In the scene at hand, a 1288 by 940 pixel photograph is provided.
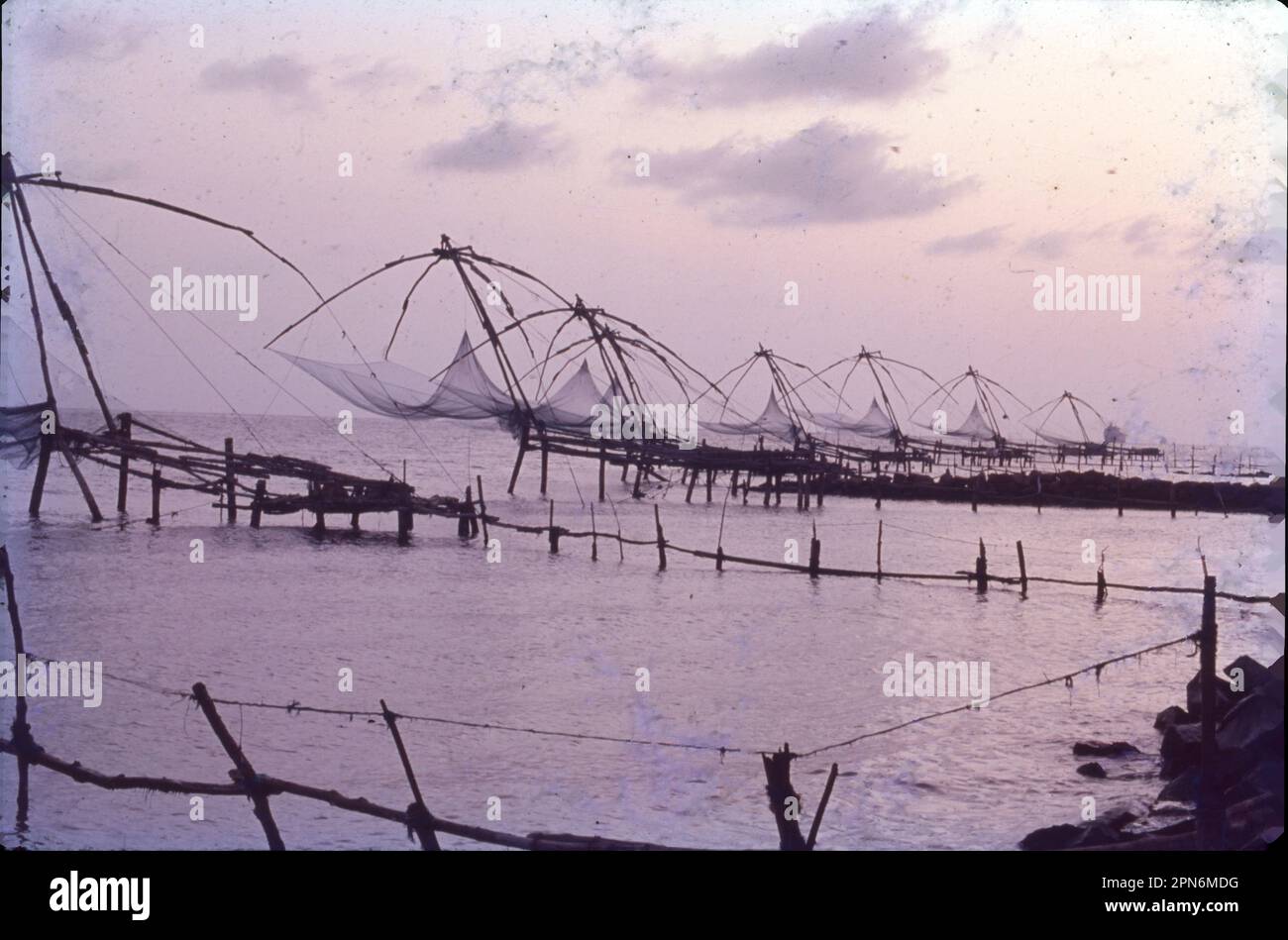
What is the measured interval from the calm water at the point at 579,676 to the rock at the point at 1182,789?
0.53 feet

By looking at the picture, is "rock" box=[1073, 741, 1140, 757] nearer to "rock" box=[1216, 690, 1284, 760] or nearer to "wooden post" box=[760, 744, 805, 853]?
"rock" box=[1216, 690, 1284, 760]

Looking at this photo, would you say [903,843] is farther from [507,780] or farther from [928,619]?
[928,619]

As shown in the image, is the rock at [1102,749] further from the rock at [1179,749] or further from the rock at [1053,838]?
the rock at [1053,838]

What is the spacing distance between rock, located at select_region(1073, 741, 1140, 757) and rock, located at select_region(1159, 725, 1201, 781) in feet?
1.37

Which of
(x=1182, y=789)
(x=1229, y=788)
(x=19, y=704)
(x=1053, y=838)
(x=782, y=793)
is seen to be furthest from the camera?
(x=1182, y=789)

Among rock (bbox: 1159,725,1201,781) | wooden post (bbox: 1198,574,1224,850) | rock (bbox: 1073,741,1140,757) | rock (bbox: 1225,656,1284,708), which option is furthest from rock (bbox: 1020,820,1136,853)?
rock (bbox: 1073,741,1140,757)

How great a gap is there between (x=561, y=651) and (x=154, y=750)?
448cm

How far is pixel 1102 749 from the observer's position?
7.73 m

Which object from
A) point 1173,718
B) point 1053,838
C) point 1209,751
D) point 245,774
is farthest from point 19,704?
point 1173,718

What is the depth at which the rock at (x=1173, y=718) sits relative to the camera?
780 centimetres

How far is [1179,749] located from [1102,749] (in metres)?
0.76

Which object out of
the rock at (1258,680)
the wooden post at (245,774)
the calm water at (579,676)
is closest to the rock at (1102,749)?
the calm water at (579,676)

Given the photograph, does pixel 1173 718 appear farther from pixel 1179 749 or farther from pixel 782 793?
pixel 782 793
